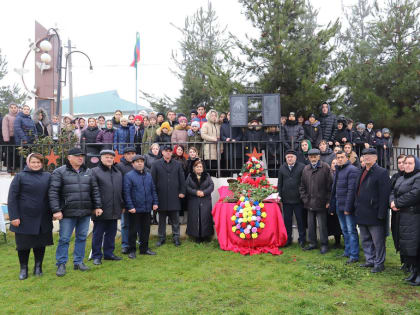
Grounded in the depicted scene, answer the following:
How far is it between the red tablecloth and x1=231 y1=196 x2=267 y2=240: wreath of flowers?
11 centimetres

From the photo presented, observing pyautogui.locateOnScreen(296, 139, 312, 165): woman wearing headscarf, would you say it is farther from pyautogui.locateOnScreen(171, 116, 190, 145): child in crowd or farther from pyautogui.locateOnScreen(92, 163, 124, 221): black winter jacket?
pyautogui.locateOnScreen(92, 163, 124, 221): black winter jacket

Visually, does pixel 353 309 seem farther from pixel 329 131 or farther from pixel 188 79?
pixel 188 79

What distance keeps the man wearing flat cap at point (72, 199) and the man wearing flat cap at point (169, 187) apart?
1.56 metres

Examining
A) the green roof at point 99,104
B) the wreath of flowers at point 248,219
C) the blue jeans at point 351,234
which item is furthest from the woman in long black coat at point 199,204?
the green roof at point 99,104

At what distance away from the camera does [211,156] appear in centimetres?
838

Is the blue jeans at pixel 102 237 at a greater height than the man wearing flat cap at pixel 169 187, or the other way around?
the man wearing flat cap at pixel 169 187

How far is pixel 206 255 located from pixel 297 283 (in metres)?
1.95

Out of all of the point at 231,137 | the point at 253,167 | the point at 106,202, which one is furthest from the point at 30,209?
the point at 231,137

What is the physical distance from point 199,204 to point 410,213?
3.70 meters

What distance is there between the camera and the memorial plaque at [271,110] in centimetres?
865

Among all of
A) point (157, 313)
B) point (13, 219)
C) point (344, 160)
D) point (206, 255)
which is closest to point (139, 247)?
point (206, 255)

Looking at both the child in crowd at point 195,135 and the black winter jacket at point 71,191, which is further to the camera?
the child in crowd at point 195,135

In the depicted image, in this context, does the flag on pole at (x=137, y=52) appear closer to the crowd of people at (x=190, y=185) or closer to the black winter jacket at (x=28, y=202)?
the crowd of people at (x=190, y=185)

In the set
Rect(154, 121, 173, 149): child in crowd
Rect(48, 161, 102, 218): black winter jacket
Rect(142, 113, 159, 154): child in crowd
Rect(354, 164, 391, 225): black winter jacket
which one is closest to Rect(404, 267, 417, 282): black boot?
Rect(354, 164, 391, 225): black winter jacket
